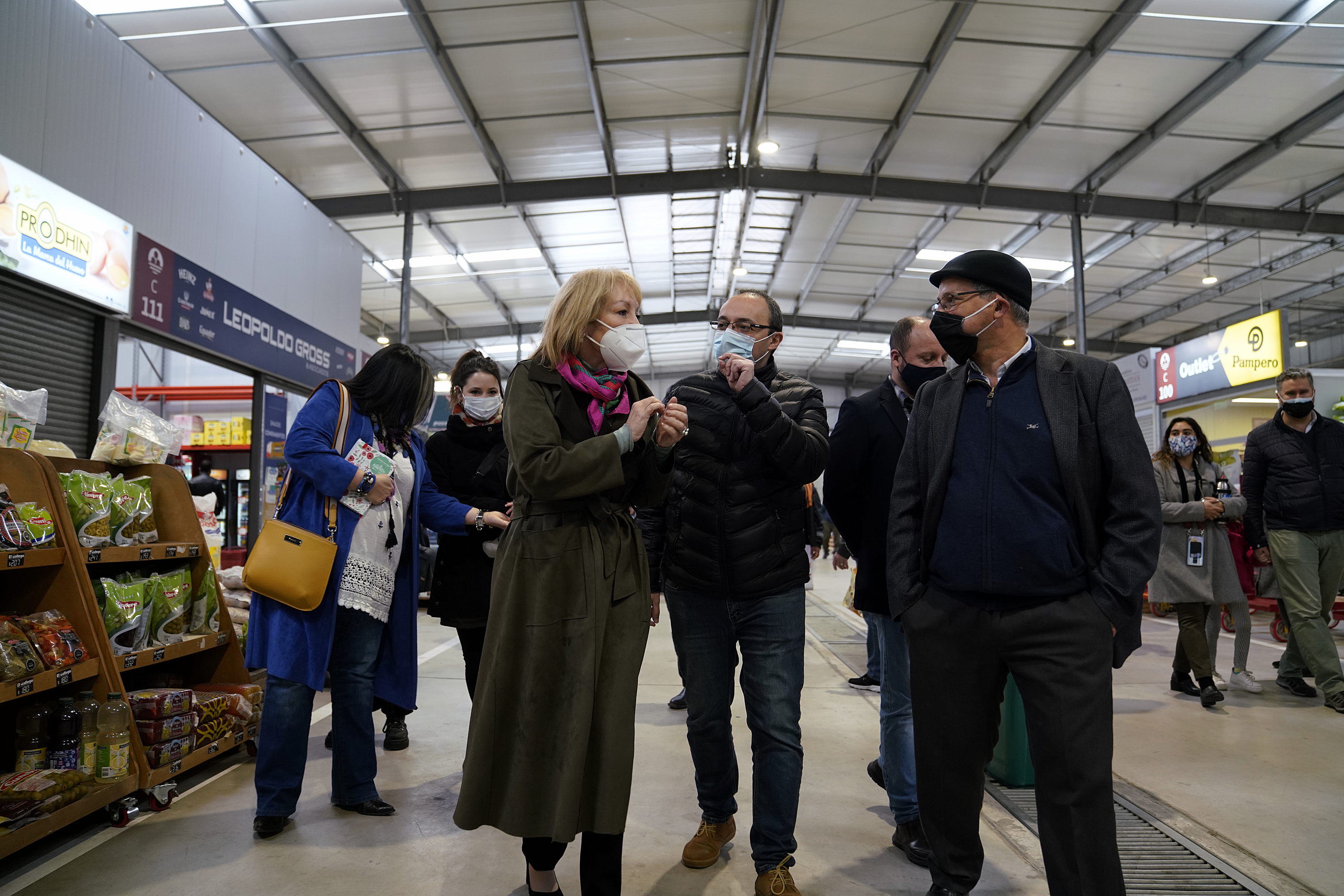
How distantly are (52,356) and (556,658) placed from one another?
3923mm

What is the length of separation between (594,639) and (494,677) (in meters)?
0.24

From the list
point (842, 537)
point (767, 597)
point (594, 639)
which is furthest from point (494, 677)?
point (842, 537)

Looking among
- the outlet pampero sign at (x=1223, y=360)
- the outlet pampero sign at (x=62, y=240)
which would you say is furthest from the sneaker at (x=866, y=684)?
the outlet pampero sign at (x=1223, y=360)

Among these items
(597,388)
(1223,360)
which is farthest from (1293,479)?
(1223,360)

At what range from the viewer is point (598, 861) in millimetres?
1848

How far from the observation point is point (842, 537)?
9.06ft

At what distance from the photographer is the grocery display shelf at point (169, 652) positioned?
2.93m

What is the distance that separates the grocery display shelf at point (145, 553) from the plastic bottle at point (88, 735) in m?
0.47

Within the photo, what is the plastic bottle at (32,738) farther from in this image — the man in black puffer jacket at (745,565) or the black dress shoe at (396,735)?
the man in black puffer jacket at (745,565)

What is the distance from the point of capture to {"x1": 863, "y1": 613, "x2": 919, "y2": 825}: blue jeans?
2.58 m

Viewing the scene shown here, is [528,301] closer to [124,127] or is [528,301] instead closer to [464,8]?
[464,8]

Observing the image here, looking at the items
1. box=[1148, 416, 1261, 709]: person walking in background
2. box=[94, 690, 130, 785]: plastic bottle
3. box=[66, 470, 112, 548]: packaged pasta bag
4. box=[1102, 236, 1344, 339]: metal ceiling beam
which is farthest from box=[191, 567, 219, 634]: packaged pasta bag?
box=[1102, 236, 1344, 339]: metal ceiling beam

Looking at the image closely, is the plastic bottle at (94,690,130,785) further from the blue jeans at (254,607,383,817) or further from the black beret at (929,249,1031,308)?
the black beret at (929,249,1031,308)

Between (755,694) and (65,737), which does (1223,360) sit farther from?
(65,737)
